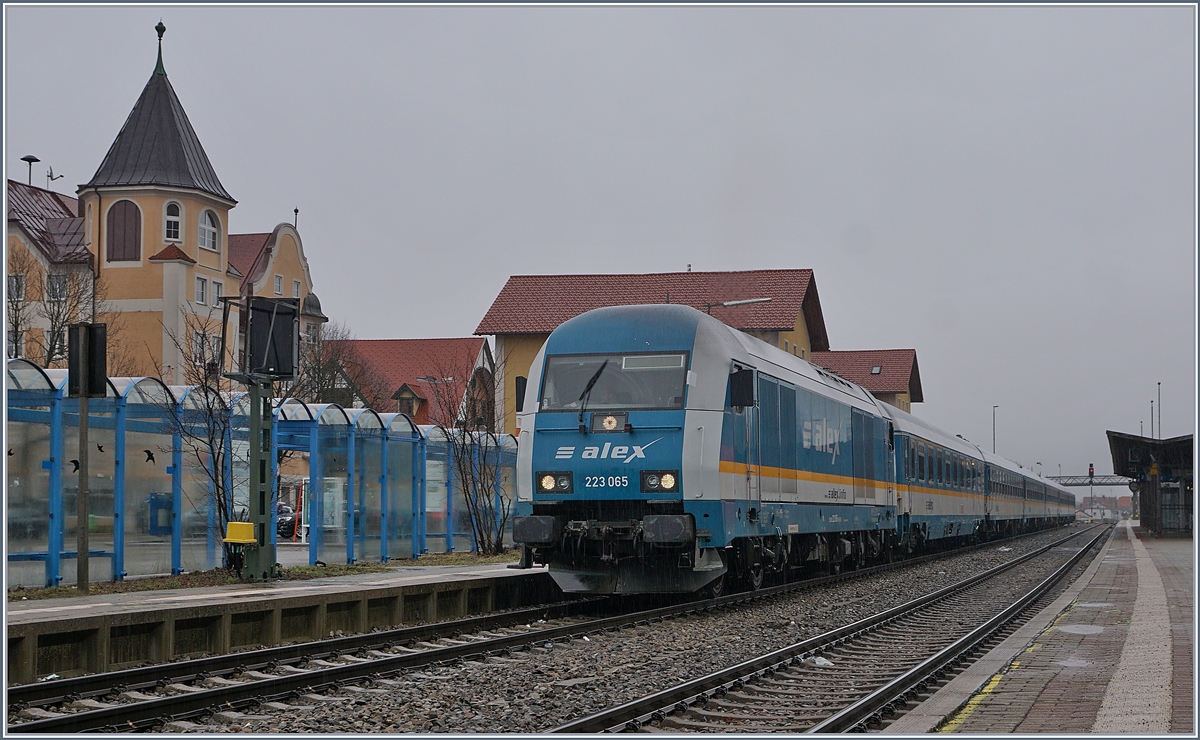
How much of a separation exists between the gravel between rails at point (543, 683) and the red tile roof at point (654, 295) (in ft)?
113

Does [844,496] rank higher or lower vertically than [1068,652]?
higher

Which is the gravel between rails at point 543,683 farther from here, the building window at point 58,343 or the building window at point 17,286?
the building window at point 17,286

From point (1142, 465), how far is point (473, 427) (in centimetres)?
3258

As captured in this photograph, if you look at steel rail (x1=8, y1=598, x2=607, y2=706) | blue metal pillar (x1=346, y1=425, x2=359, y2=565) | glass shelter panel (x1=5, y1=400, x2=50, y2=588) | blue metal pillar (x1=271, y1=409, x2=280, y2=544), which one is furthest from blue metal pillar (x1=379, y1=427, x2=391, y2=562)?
steel rail (x1=8, y1=598, x2=607, y2=706)

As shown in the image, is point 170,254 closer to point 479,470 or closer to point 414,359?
point 479,470

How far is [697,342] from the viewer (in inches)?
607

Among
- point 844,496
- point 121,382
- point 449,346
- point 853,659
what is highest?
point 449,346

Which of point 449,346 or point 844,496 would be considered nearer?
point 844,496

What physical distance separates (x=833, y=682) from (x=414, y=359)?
70838mm

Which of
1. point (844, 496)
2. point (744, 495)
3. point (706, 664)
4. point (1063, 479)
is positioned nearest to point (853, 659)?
point (706, 664)

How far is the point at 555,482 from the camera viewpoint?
15297 mm

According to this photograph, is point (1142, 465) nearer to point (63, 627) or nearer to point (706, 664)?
point (706, 664)

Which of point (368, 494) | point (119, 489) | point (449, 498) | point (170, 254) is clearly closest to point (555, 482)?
point (119, 489)

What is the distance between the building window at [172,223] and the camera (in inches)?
1999
